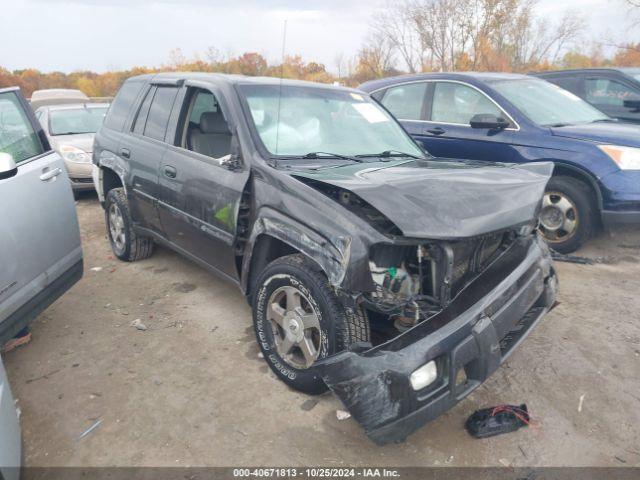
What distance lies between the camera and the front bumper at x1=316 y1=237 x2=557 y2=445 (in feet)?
7.11

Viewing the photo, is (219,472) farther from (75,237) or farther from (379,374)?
(75,237)

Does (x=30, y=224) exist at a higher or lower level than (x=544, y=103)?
lower

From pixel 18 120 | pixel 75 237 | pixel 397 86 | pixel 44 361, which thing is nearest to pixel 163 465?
pixel 44 361

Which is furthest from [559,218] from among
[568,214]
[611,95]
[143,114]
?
[143,114]

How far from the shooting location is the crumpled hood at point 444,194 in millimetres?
2283

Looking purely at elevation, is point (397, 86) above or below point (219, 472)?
above

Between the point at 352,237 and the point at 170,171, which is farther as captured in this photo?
the point at 170,171

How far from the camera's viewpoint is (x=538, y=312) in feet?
9.34

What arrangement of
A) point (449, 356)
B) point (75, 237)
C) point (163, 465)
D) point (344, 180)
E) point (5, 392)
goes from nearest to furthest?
point (5, 392) → point (449, 356) → point (163, 465) → point (344, 180) → point (75, 237)

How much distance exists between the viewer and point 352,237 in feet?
7.70

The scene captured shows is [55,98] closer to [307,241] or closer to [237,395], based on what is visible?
[237,395]

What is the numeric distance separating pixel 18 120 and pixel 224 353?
2209 mm

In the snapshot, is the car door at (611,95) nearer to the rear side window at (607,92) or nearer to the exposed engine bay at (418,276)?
the rear side window at (607,92)

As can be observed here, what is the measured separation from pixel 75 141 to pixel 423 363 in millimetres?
7992
